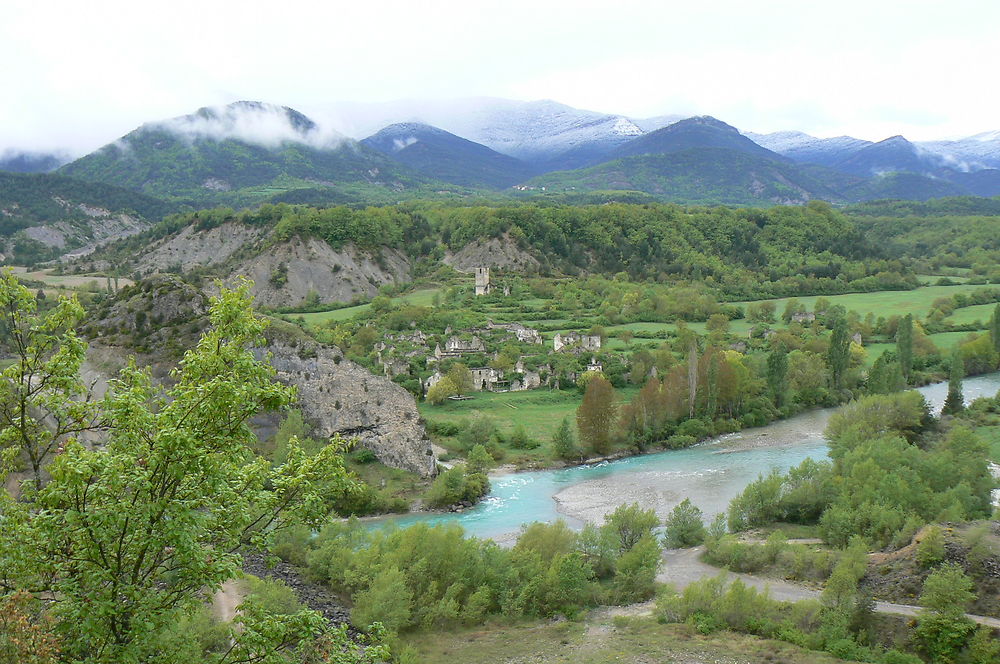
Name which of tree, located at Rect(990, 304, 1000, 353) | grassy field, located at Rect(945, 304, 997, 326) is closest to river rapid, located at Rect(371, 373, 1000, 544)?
tree, located at Rect(990, 304, 1000, 353)

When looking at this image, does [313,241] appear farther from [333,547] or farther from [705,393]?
[333,547]

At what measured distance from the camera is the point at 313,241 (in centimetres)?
9794

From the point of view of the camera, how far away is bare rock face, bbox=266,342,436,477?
1596 inches

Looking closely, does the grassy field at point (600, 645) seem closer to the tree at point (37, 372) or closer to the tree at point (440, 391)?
the tree at point (37, 372)

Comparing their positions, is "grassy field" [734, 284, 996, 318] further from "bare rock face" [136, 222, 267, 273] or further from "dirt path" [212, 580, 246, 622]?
"dirt path" [212, 580, 246, 622]

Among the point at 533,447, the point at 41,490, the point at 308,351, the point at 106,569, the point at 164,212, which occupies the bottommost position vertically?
the point at 533,447

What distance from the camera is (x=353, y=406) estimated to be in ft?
137

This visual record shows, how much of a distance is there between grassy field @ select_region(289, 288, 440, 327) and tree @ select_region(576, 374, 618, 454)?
34407 mm

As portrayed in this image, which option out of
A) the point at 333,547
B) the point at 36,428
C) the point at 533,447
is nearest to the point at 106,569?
the point at 36,428

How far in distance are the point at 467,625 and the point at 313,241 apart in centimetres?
8018

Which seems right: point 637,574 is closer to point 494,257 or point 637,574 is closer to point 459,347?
point 459,347

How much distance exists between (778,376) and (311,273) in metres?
58.5

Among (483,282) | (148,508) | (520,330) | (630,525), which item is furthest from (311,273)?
(148,508)

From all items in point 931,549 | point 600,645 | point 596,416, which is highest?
point 931,549
